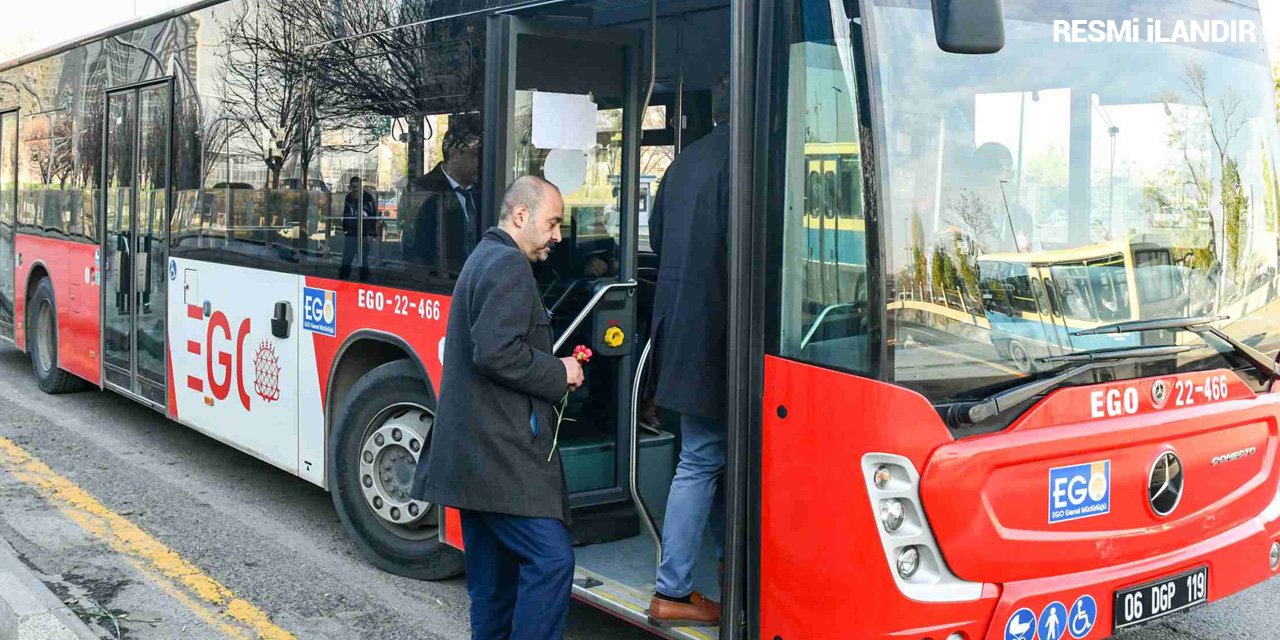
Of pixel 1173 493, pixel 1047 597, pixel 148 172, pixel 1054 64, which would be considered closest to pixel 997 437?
pixel 1047 597

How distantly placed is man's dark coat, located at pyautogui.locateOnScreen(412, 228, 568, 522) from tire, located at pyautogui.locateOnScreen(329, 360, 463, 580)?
1563mm

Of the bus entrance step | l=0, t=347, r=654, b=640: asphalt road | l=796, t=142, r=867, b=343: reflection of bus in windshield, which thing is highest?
l=796, t=142, r=867, b=343: reflection of bus in windshield

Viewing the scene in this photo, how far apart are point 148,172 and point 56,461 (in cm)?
190

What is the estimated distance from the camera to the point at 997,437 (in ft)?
11.1

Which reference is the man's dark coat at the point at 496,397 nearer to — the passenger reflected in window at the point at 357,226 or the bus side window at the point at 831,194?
the bus side window at the point at 831,194

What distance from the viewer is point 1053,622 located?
348 centimetres

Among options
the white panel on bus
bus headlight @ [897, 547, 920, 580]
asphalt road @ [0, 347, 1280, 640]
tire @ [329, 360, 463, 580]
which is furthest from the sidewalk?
bus headlight @ [897, 547, 920, 580]

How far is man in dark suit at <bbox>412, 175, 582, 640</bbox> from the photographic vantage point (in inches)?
140

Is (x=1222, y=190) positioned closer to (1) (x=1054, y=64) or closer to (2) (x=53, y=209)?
(1) (x=1054, y=64)

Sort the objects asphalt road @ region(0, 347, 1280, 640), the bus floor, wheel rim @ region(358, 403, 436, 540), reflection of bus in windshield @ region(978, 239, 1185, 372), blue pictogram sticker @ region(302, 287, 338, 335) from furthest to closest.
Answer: blue pictogram sticker @ region(302, 287, 338, 335)
wheel rim @ region(358, 403, 436, 540)
asphalt road @ region(0, 347, 1280, 640)
the bus floor
reflection of bus in windshield @ region(978, 239, 1185, 372)

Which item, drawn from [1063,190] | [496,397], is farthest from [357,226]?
[1063,190]

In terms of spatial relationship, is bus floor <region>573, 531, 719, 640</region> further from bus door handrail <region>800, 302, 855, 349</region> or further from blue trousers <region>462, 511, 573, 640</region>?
bus door handrail <region>800, 302, 855, 349</region>

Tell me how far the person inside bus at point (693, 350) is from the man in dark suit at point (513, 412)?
46cm

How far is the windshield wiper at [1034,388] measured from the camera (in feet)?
11.0
